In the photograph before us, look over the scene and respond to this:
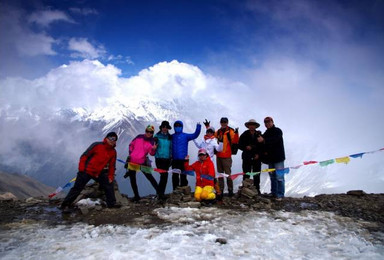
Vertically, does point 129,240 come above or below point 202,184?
below

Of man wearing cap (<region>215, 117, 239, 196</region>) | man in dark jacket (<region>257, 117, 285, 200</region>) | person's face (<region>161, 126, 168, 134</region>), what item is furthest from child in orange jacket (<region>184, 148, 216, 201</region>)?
man in dark jacket (<region>257, 117, 285, 200</region>)

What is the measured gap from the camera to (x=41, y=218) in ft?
26.6

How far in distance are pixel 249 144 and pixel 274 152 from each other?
1.06 metres

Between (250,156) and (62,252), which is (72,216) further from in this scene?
(250,156)

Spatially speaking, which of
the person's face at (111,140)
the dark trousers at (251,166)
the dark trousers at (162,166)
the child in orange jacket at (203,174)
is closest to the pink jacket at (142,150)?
the dark trousers at (162,166)

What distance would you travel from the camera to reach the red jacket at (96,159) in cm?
934

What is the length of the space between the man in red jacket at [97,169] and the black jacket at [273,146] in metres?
6.13

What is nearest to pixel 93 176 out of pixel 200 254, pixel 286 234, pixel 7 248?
pixel 7 248

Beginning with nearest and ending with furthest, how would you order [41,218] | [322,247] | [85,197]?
[322,247] < [41,218] < [85,197]

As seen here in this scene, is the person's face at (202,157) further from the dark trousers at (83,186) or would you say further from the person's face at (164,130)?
the dark trousers at (83,186)

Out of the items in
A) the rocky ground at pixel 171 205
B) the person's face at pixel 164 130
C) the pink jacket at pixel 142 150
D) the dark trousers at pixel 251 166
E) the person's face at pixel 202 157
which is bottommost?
the rocky ground at pixel 171 205

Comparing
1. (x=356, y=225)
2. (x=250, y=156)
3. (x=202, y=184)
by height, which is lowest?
(x=356, y=225)

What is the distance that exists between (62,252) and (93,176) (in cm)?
438

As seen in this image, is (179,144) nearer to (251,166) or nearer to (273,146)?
(251,166)
